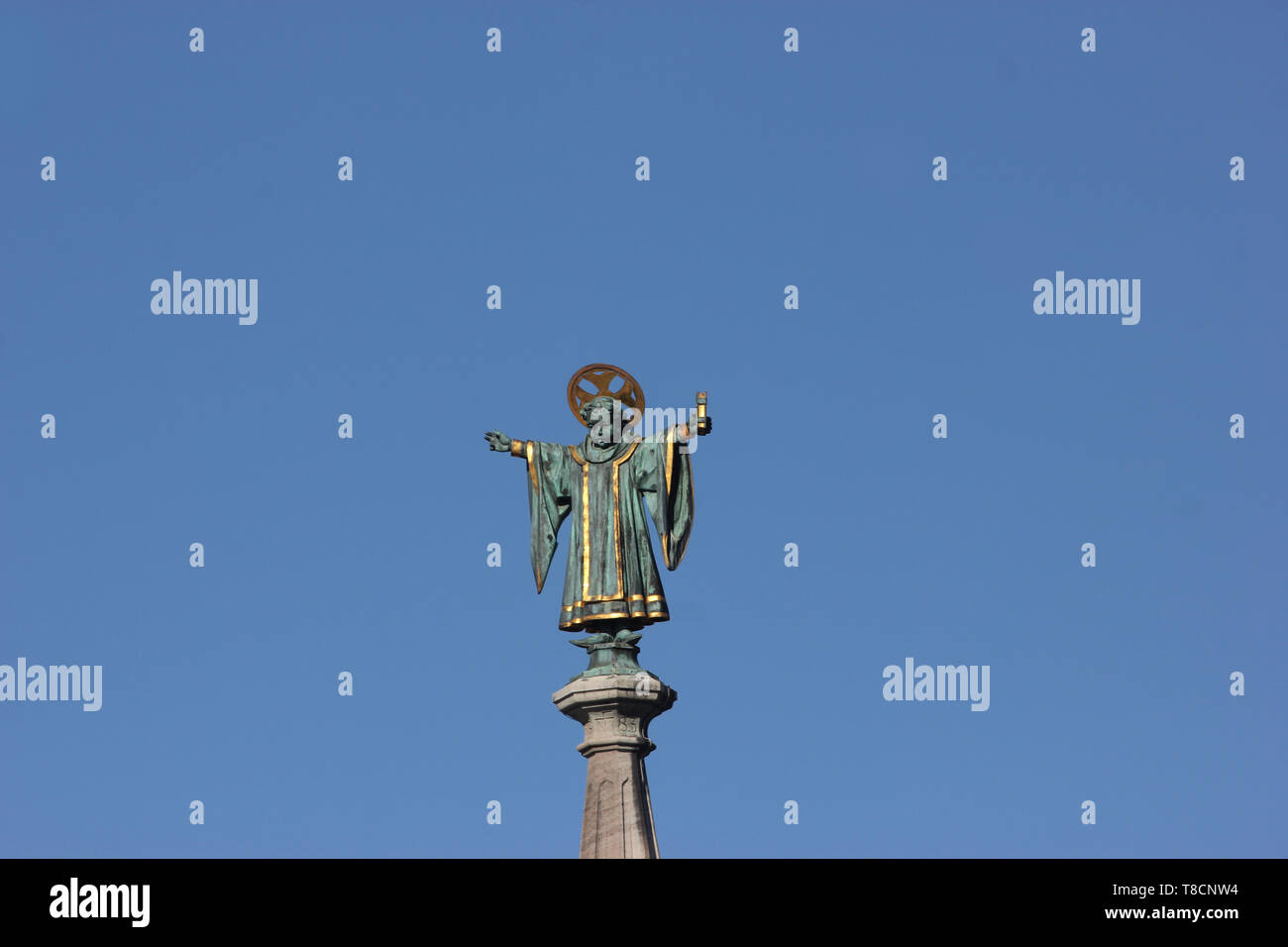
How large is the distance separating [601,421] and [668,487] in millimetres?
1772

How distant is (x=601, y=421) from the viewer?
57.3 meters

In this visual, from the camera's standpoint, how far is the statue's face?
57281 mm

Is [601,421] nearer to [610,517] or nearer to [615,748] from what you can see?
A: [610,517]

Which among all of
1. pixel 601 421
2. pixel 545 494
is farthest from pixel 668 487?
pixel 545 494

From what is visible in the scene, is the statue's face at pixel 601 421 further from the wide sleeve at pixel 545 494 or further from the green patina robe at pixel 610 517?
the wide sleeve at pixel 545 494

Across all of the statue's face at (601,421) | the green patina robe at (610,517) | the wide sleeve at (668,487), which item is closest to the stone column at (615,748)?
the green patina robe at (610,517)

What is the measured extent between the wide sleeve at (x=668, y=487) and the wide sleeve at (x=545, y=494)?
1.41 metres

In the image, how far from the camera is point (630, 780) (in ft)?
182

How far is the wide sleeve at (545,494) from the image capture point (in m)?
57.5
